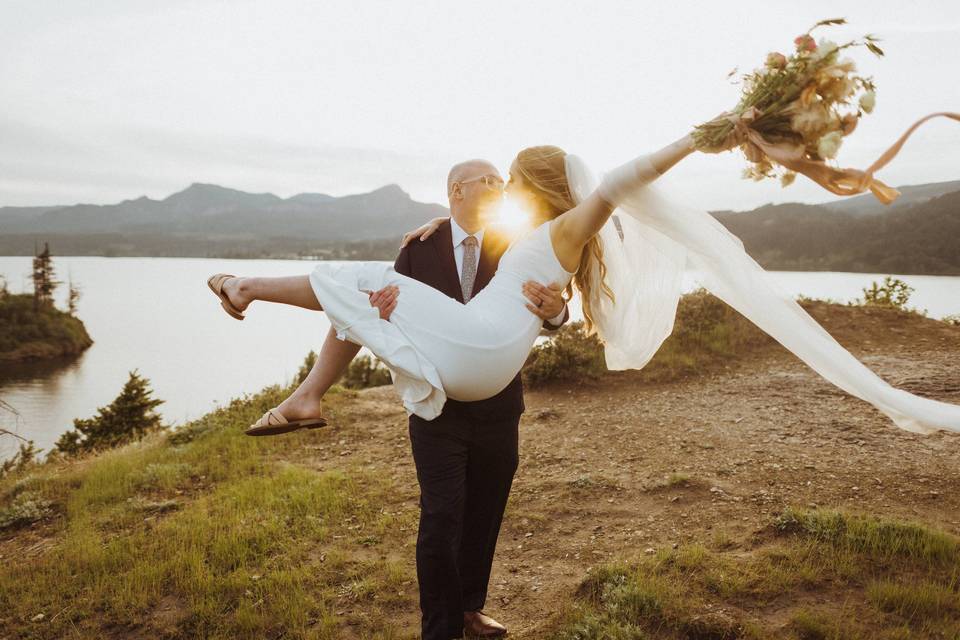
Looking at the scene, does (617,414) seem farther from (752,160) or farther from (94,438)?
(94,438)

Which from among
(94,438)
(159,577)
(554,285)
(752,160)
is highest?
(752,160)

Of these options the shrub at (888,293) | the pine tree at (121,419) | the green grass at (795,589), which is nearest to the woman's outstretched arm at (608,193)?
the green grass at (795,589)

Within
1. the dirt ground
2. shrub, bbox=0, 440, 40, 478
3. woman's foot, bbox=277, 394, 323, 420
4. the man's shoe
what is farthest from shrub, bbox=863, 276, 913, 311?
shrub, bbox=0, 440, 40, 478

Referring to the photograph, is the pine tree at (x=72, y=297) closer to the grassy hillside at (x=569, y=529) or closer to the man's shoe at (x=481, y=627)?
the grassy hillside at (x=569, y=529)

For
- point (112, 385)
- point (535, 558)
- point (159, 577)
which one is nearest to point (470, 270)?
point (535, 558)

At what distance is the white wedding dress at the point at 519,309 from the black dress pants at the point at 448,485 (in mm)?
286

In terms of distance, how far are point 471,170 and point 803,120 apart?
1.86 metres

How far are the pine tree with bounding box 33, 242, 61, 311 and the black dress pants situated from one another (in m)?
74.5

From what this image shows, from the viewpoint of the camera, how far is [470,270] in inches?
142

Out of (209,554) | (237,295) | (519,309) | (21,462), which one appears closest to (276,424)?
(237,295)

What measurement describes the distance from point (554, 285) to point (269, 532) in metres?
3.57

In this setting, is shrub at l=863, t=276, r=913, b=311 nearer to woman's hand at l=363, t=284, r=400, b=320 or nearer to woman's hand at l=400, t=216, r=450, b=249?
woman's hand at l=400, t=216, r=450, b=249

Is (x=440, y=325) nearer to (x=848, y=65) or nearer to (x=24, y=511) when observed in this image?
(x=848, y=65)

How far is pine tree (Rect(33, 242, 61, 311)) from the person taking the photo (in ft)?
210
